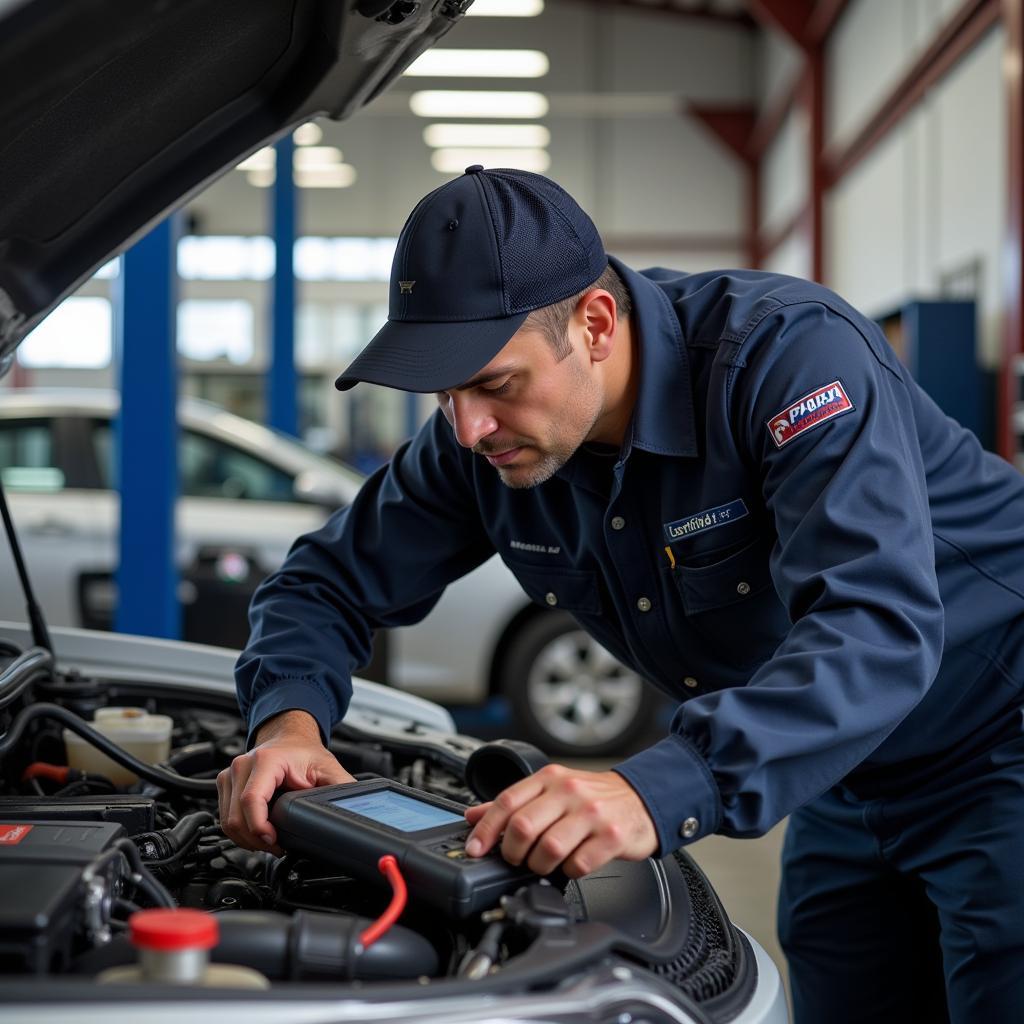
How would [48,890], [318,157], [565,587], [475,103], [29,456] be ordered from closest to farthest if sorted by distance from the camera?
[48,890] → [565,587] → [29,456] → [475,103] → [318,157]

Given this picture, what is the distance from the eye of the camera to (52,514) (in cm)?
422

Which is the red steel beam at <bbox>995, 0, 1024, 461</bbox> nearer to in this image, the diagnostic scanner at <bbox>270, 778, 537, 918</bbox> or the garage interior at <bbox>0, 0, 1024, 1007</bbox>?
the garage interior at <bbox>0, 0, 1024, 1007</bbox>

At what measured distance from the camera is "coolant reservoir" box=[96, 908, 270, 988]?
86 centimetres

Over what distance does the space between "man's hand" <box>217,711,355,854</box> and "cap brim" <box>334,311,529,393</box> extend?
0.42 meters

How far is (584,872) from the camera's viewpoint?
1.05m

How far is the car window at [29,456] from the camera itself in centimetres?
438

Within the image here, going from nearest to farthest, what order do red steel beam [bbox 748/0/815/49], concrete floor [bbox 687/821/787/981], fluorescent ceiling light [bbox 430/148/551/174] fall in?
concrete floor [bbox 687/821/787/981] < red steel beam [bbox 748/0/815/49] < fluorescent ceiling light [bbox 430/148/551/174]

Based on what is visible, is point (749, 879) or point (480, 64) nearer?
point (749, 879)

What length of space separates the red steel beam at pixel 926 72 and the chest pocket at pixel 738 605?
23.9 feet

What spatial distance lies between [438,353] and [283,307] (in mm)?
6741

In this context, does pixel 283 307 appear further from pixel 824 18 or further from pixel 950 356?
pixel 824 18

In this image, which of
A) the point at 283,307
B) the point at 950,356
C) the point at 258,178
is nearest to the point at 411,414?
the point at 258,178

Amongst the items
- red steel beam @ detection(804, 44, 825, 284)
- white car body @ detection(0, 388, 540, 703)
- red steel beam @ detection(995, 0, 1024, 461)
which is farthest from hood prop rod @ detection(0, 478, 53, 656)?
red steel beam @ detection(804, 44, 825, 284)

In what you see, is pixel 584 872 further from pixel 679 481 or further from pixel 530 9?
pixel 530 9
